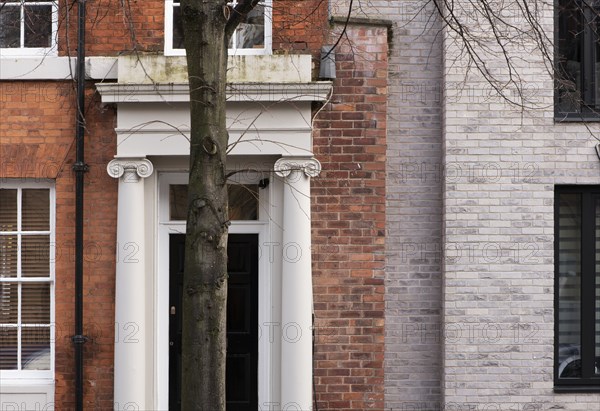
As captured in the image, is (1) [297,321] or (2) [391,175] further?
(2) [391,175]

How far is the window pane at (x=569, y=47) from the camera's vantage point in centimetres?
892

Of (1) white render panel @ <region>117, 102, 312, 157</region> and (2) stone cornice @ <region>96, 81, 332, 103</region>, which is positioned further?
(1) white render panel @ <region>117, 102, 312, 157</region>

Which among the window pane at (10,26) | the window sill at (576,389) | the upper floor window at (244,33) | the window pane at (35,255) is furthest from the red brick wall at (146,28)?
the window sill at (576,389)

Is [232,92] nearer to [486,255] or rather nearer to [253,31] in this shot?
[253,31]

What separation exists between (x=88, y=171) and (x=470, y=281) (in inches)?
151

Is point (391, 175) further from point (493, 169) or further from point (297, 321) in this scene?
point (297, 321)

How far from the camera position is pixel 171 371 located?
8.91 metres

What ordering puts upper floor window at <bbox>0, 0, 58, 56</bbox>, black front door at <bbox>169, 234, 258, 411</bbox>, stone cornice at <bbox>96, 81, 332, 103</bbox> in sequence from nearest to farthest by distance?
stone cornice at <bbox>96, 81, 332, 103</bbox> → upper floor window at <bbox>0, 0, 58, 56</bbox> → black front door at <bbox>169, 234, 258, 411</bbox>

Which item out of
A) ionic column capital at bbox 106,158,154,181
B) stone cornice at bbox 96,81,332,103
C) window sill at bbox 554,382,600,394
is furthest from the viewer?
window sill at bbox 554,382,600,394

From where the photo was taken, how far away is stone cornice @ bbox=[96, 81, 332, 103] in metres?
8.31

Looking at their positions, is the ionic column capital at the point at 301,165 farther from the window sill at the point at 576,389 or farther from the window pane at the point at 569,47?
the window sill at the point at 576,389

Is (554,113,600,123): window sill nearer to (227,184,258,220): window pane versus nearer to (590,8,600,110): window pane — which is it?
(590,8,600,110): window pane

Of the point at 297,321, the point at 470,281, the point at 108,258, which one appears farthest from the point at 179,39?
the point at 470,281

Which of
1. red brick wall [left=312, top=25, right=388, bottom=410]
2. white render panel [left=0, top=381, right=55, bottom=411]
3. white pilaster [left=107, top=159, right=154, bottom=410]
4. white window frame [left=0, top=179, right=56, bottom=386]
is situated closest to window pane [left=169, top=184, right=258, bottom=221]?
white pilaster [left=107, top=159, right=154, bottom=410]
